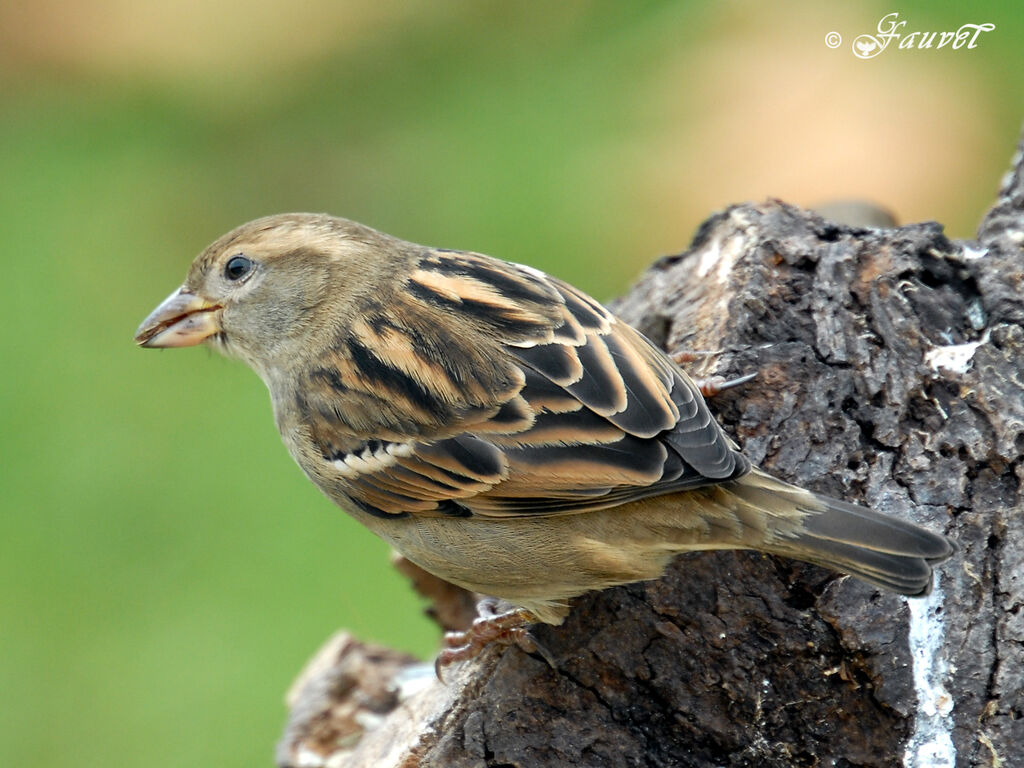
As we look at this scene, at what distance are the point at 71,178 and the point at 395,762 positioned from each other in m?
8.40

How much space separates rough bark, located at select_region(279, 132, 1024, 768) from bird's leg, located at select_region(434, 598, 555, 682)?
1.8 inches

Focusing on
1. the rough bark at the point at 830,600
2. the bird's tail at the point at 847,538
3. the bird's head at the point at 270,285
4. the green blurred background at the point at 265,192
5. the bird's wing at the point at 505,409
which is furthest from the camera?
the green blurred background at the point at 265,192

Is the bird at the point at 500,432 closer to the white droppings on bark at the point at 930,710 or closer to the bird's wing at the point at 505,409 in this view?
the bird's wing at the point at 505,409

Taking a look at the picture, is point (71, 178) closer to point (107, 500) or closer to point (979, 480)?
point (107, 500)

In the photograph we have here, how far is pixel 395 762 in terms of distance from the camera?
3391 mm

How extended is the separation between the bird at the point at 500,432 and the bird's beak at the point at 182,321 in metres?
0.02

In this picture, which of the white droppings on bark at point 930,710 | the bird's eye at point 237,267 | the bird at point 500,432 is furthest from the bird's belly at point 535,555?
the bird's eye at point 237,267

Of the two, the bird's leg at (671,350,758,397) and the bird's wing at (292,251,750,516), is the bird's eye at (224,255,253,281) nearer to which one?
the bird's wing at (292,251,750,516)

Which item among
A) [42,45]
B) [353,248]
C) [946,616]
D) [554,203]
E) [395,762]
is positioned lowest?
[395,762]

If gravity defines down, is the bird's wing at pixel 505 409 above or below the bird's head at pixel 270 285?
below

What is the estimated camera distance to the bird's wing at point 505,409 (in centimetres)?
318

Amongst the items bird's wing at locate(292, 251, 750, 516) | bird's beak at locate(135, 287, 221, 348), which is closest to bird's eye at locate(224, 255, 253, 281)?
bird's beak at locate(135, 287, 221, 348)

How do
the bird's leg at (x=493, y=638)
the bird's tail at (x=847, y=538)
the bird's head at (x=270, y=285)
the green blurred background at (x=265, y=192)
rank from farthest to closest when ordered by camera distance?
the green blurred background at (x=265, y=192), the bird's head at (x=270, y=285), the bird's leg at (x=493, y=638), the bird's tail at (x=847, y=538)

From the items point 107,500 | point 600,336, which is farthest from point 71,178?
point 600,336
